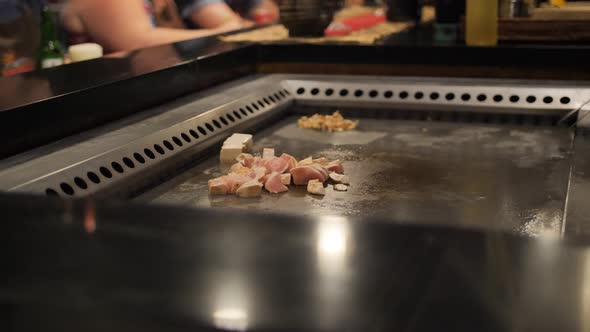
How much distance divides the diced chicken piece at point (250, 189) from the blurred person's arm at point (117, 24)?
328 centimetres

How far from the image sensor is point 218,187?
4.78ft

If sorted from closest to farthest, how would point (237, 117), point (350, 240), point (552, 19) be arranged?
point (350, 240)
point (237, 117)
point (552, 19)

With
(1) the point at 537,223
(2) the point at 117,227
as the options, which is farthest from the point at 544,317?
(1) the point at 537,223

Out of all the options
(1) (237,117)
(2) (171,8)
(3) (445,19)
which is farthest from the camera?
(2) (171,8)

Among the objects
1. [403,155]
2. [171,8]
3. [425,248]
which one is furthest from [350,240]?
[171,8]

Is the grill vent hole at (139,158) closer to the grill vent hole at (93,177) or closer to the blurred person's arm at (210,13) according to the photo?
the grill vent hole at (93,177)

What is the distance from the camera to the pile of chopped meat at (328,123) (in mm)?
2037

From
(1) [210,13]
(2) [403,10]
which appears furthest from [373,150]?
(1) [210,13]

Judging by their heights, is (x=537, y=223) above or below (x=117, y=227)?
below

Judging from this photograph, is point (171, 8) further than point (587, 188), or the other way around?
point (171, 8)

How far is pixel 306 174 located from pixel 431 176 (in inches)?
11.8

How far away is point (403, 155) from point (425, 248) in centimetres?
118

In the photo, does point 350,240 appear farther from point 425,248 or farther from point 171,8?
point 171,8

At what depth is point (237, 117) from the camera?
1975 millimetres
